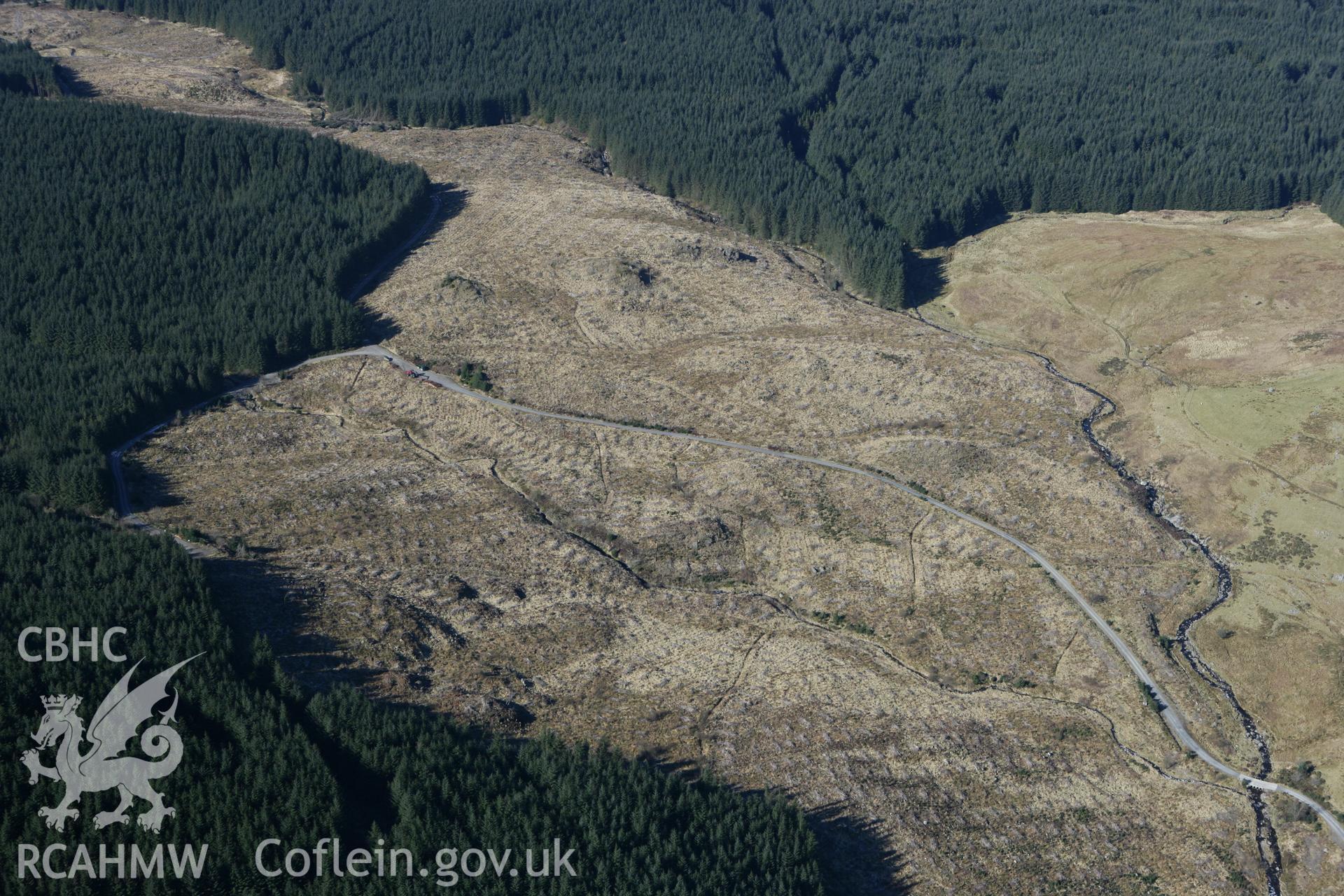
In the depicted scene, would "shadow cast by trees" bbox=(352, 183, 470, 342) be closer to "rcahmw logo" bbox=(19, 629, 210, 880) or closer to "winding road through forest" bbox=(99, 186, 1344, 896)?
"winding road through forest" bbox=(99, 186, 1344, 896)

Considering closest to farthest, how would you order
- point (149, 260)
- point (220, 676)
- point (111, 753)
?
point (111, 753) < point (220, 676) < point (149, 260)

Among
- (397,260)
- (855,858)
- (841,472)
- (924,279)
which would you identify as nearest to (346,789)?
(855,858)

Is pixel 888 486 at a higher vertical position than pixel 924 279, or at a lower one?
lower

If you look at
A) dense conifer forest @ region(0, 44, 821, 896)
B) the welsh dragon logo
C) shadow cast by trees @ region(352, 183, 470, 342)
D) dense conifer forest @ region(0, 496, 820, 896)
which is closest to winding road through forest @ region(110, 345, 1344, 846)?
dense conifer forest @ region(0, 44, 821, 896)

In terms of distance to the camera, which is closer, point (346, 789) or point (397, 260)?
point (346, 789)

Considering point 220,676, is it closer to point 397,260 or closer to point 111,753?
point 111,753

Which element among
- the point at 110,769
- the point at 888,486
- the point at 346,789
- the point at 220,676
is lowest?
the point at 346,789
